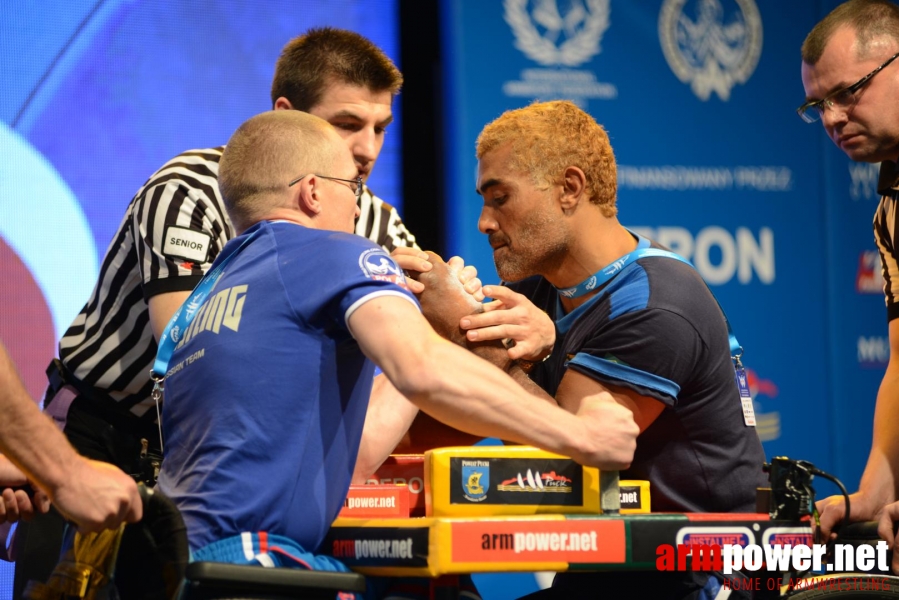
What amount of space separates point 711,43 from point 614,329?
323 centimetres

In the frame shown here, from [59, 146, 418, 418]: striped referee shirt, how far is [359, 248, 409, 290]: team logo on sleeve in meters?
1.00

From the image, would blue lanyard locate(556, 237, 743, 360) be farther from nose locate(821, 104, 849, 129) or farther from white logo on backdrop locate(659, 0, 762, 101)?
white logo on backdrop locate(659, 0, 762, 101)

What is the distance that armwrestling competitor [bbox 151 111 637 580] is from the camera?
164 centimetres

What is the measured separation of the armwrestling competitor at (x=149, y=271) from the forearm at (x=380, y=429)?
26.7 inches

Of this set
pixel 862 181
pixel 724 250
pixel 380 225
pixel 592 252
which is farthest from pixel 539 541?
pixel 862 181

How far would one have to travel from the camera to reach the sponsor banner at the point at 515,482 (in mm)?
1778

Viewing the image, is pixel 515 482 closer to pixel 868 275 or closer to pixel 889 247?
pixel 889 247

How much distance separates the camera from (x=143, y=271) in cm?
265

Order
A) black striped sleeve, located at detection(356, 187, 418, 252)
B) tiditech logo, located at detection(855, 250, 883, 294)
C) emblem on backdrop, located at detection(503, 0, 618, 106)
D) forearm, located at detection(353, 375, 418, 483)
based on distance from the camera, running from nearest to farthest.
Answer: forearm, located at detection(353, 375, 418, 483)
black striped sleeve, located at detection(356, 187, 418, 252)
emblem on backdrop, located at detection(503, 0, 618, 106)
tiditech logo, located at detection(855, 250, 883, 294)

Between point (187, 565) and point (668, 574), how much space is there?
3.33 feet

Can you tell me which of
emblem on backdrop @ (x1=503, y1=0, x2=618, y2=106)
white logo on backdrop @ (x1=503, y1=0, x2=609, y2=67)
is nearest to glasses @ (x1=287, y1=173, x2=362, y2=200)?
emblem on backdrop @ (x1=503, y1=0, x2=618, y2=106)

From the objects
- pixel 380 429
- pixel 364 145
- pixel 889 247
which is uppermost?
pixel 364 145

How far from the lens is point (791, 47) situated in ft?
17.0

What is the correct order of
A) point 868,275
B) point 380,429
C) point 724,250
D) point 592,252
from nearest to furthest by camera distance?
point 380,429
point 592,252
point 724,250
point 868,275
